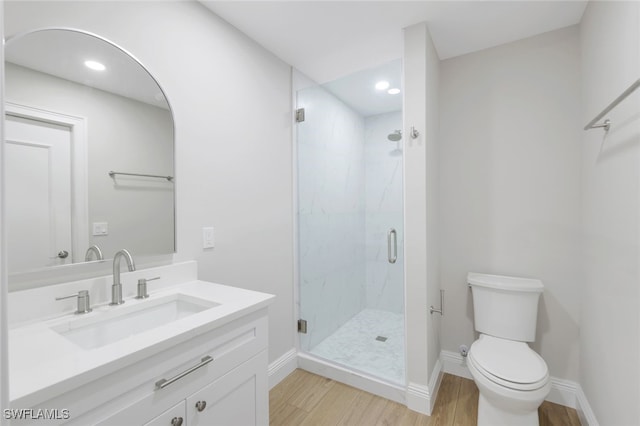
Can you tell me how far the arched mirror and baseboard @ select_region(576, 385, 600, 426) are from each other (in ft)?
7.90

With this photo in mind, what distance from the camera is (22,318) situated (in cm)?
101

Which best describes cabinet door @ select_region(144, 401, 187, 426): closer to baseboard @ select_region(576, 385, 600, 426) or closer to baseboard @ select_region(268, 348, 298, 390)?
baseboard @ select_region(268, 348, 298, 390)

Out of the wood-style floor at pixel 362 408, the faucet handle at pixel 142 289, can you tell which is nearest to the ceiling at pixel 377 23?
the faucet handle at pixel 142 289

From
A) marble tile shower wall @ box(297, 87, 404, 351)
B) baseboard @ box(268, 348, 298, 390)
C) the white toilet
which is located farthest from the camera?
marble tile shower wall @ box(297, 87, 404, 351)

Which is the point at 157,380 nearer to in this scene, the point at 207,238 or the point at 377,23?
the point at 207,238

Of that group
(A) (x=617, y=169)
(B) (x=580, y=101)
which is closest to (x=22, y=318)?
(A) (x=617, y=169)

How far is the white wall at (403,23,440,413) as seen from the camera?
183 cm

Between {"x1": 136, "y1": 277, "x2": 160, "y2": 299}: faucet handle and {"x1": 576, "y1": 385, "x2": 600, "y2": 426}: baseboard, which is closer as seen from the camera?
{"x1": 136, "y1": 277, "x2": 160, "y2": 299}: faucet handle

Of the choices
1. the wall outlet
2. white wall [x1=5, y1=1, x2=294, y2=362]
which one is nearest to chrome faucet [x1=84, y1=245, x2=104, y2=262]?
white wall [x1=5, y1=1, x2=294, y2=362]

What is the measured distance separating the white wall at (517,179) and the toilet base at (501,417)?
0.66 meters

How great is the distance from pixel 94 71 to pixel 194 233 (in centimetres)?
84

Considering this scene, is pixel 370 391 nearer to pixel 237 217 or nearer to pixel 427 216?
pixel 427 216

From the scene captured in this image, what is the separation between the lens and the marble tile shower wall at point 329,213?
246 cm

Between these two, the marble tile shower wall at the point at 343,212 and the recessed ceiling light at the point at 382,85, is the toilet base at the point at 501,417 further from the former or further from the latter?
the recessed ceiling light at the point at 382,85
